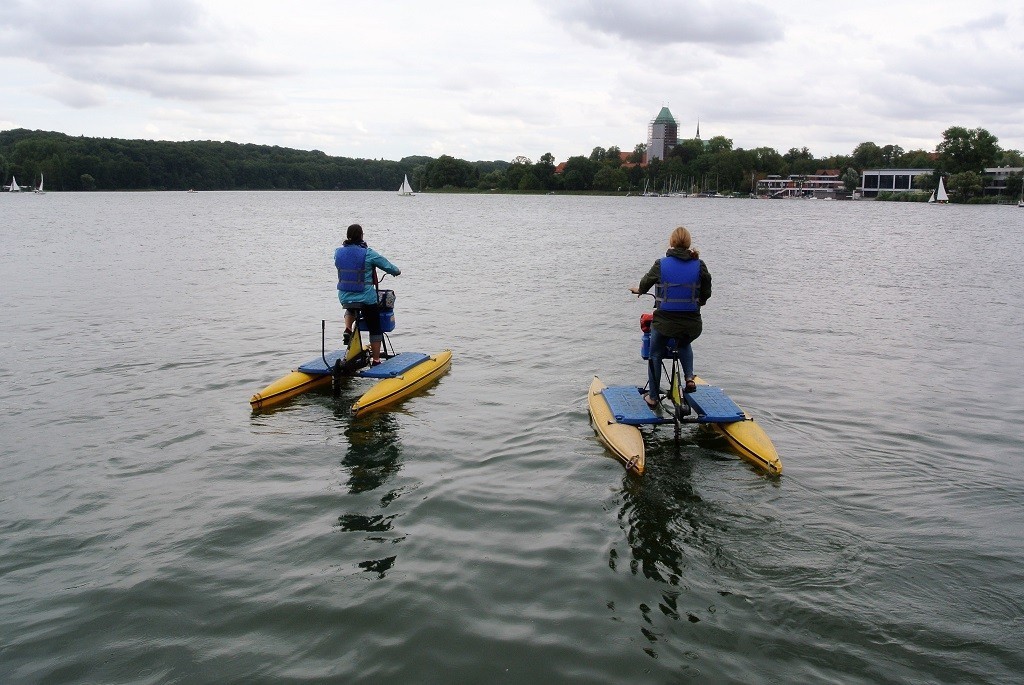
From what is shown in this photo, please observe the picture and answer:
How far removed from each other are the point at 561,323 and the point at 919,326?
873 cm

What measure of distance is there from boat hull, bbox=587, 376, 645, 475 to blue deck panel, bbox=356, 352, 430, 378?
3194 millimetres

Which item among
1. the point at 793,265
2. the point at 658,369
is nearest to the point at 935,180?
the point at 793,265

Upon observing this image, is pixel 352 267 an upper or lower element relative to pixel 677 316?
upper

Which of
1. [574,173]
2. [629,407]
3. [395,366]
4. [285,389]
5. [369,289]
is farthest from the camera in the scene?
[574,173]

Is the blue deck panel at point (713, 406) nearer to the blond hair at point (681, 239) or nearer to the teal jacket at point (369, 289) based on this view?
the blond hair at point (681, 239)

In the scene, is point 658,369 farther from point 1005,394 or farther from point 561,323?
point 561,323

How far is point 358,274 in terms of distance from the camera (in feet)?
39.7

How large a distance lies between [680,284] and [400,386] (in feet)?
15.4

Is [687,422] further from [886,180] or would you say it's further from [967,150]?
[886,180]

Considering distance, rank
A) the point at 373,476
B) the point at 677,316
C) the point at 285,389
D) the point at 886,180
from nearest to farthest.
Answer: the point at 373,476, the point at 677,316, the point at 285,389, the point at 886,180

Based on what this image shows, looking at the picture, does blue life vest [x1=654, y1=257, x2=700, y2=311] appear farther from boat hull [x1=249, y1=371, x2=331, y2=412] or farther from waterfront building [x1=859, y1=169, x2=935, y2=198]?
waterfront building [x1=859, y1=169, x2=935, y2=198]

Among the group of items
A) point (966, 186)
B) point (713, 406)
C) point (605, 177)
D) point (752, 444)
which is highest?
point (605, 177)

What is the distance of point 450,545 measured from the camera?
7277 millimetres

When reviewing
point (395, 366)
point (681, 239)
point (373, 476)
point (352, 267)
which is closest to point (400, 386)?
point (395, 366)
